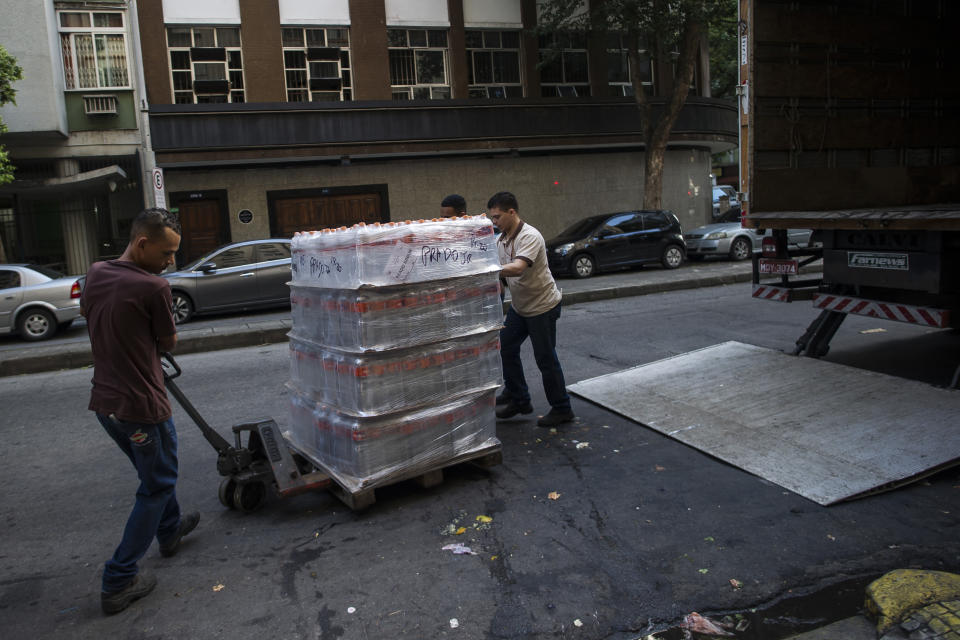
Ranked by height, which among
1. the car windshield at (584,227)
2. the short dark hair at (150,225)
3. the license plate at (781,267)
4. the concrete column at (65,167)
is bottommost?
the license plate at (781,267)

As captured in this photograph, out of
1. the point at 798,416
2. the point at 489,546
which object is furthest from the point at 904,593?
the point at 798,416

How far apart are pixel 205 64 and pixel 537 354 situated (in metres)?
16.2

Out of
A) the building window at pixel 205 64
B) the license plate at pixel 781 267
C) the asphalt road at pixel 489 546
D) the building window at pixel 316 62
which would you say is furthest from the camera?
the building window at pixel 316 62

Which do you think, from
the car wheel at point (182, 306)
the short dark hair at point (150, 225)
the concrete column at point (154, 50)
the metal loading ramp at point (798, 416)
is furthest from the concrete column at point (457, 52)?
the short dark hair at point (150, 225)

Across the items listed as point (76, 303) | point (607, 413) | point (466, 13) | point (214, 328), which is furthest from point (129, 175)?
point (607, 413)

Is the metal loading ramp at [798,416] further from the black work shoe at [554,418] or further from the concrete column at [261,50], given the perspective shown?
the concrete column at [261,50]

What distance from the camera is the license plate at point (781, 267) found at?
6863mm

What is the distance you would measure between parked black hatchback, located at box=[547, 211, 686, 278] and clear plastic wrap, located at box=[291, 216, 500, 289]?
12418mm

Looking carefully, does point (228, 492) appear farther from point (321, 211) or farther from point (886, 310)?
point (321, 211)

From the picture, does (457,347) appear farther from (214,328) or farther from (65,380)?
(214,328)

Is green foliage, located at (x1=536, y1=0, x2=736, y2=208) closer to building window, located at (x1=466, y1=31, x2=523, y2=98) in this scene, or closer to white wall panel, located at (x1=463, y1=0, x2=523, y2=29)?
white wall panel, located at (x1=463, y1=0, x2=523, y2=29)

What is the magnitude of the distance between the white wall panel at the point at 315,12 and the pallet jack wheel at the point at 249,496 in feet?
56.2

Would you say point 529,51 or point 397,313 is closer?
point 397,313

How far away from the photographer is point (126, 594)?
3.35m
